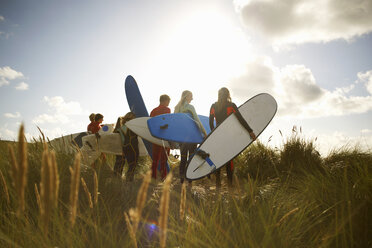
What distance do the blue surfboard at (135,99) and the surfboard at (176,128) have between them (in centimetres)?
106

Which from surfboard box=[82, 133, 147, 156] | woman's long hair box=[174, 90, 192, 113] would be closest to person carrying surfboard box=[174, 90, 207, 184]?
woman's long hair box=[174, 90, 192, 113]

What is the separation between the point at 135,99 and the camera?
242 inches

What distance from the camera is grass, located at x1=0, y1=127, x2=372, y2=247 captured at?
1.20 meters

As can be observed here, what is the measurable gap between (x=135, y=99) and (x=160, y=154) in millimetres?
2028

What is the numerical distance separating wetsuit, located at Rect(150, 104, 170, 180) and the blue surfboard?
0.75m

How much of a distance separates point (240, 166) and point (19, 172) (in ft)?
17.4

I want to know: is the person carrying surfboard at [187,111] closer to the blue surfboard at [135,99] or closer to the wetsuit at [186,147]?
the wetsuit at [186,147]

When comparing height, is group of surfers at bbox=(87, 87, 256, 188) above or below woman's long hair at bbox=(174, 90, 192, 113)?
below

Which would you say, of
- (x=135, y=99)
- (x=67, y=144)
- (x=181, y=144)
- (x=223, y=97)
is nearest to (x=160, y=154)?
(x=181, y=144)

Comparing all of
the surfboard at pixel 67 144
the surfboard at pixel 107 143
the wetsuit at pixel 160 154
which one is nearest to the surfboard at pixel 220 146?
the wetsuit at pixel 160 154

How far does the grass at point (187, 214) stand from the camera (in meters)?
1.20

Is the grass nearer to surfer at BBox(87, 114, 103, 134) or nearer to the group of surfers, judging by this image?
the group of surfers

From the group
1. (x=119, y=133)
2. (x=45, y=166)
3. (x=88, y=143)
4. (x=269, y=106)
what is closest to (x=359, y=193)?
(x=45, y=166)

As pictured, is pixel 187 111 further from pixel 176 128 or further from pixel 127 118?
pixel 127 118
